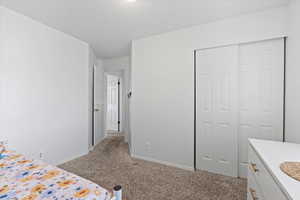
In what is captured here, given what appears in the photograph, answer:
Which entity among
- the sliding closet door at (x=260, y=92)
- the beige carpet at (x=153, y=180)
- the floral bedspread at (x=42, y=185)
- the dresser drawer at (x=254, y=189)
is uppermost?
the sliding closet door at (x=260, y=92)

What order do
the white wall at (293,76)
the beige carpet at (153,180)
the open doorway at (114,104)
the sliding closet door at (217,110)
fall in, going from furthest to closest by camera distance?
the open doorway at (114,104), the sliding closet door at (217,110), the beige carpet at (153,180), the white wall at (293,76)

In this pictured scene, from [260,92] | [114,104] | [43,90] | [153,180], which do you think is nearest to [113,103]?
[114,104]

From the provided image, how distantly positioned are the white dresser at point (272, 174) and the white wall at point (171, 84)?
1.25 m

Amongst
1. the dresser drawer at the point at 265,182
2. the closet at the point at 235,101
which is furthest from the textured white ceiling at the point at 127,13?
the dresser drawer at the point at 265,182

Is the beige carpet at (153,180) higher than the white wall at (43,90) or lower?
lower

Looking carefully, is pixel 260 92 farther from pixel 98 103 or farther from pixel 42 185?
pixel 98 103

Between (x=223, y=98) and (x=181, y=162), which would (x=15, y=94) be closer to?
(x=181, y=162)

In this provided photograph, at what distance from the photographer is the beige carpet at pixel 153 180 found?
182 centimetres

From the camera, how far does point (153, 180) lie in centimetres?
215

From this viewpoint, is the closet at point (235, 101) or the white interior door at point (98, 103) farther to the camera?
A: the white interior door at point (98, 103)

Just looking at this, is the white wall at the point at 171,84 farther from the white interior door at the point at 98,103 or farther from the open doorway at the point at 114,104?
the open doorway at the point at 114,104

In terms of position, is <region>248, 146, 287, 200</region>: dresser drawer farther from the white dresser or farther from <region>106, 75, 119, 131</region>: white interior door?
<region>106, 75, 119, 131</region>: white interior door

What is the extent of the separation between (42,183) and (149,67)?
2409 mm

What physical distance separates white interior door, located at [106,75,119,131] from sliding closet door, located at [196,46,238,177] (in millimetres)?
3486
